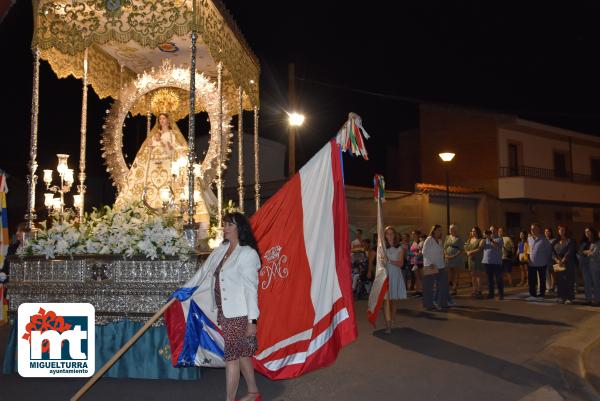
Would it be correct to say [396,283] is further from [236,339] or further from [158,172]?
[236,339]

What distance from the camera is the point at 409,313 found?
10.5 metres

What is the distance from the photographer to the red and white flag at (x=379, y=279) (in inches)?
309

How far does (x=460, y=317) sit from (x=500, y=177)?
19314 mm

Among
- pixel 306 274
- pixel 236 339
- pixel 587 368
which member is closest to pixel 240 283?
pixel 236 339

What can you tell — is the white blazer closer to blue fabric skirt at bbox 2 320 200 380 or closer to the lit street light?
blue fabric skirt at bbox 2 320 200 380

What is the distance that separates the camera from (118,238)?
20.0 ft

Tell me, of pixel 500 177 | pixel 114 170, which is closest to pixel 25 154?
pixel 114 170

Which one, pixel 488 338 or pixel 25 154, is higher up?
pixel 25 154

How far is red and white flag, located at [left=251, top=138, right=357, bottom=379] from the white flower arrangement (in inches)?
48.5

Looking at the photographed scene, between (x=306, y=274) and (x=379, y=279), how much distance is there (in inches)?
128

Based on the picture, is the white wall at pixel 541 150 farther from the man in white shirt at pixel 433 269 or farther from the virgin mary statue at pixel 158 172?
the virgin mary statue at pixel 158 172

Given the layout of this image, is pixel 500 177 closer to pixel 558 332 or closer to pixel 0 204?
pixel 558 332

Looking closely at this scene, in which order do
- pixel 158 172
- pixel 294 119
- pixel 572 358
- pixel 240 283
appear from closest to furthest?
1. pixel 240 283
2. pixel 572 358
3. pixel 158 172
4. pixel 294 119

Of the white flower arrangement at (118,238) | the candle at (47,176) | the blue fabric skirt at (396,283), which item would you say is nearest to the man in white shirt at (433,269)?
the blue fabric skirt at (396,283)
